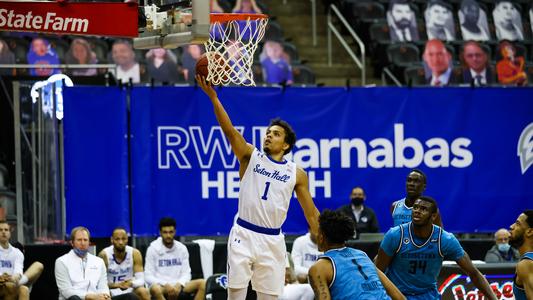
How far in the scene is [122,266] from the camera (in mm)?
14109

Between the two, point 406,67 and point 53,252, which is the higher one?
point 406,67

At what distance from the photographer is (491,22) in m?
22.8

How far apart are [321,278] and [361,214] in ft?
25.4

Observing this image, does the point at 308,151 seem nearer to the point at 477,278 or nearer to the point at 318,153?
the point at 318,153

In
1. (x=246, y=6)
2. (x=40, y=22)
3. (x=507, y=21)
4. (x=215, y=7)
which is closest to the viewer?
(x=40, y=22)

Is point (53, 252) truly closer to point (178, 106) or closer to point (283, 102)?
point (178, 106)

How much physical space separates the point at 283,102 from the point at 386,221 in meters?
2.29

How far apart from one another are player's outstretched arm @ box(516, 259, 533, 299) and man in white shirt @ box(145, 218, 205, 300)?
6.33 meters

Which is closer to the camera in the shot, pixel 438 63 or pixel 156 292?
pixel 156 292

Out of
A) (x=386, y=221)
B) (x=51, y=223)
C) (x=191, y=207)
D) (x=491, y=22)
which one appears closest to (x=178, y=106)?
(x=191, y=207)

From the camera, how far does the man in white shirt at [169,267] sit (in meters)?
14.1

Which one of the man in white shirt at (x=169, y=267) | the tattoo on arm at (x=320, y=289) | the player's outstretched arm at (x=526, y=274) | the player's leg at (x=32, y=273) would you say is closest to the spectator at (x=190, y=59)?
the man in white shirt at (x=169, y=267)

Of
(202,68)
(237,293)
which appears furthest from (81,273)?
(202,68)

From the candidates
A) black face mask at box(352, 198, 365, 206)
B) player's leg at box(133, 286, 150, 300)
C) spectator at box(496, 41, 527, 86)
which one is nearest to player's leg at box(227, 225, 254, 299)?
player's leg at box(133, 286, 150, 300)
